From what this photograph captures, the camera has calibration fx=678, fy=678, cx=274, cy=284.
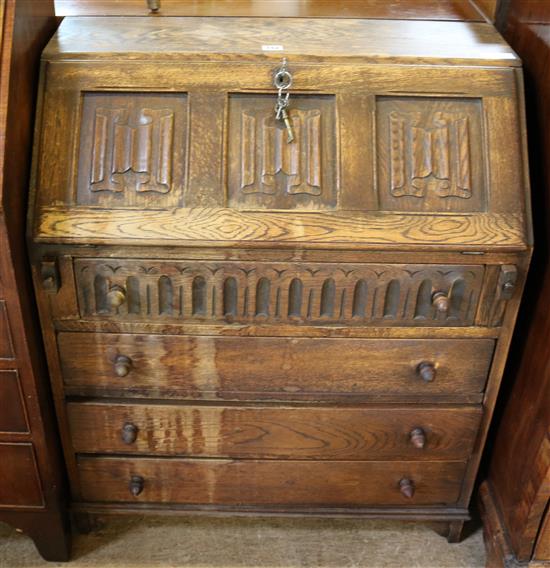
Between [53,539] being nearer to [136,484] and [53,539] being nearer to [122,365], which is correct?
[136,484]

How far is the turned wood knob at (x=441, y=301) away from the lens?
1457mm

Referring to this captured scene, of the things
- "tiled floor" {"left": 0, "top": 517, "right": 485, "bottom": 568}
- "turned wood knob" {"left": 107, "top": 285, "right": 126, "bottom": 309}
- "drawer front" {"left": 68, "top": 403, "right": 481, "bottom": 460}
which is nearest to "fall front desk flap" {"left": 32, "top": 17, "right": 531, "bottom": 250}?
"turned wood knob" {"left": 107, "top": 285, "right": 126, "bottom": 309}

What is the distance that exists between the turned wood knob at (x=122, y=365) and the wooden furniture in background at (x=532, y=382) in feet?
3.09

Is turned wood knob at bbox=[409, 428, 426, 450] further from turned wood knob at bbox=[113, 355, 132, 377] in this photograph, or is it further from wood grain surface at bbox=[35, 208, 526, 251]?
turned wood knob at bbox=[113, 355, 132, 377]

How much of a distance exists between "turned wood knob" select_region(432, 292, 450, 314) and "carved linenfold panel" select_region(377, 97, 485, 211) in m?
0.19

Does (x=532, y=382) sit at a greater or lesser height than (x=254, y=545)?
greater

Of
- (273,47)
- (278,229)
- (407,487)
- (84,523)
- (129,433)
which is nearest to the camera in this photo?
(278,229)

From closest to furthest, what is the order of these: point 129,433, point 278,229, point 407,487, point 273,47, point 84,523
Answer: point 278,229, point 273,47, point 129,433, point 407,487, point 84,523

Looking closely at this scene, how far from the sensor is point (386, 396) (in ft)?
5.41

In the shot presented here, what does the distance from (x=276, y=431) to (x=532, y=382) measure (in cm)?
62

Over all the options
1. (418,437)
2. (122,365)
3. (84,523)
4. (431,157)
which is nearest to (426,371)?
(418,437)

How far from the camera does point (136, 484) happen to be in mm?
1753

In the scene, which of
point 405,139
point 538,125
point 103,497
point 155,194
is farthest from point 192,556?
point 538,125

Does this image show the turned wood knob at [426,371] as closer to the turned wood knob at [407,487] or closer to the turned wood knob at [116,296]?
the turned wood knob at [407,487]
